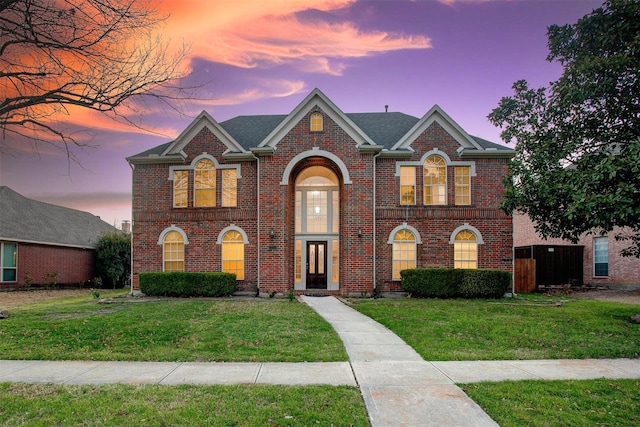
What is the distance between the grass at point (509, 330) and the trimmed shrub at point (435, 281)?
190 centimetres

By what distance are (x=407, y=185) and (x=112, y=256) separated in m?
22.2

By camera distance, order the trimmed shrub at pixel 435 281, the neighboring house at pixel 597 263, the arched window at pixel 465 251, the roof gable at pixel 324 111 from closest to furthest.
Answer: the trimmed shrub at pixel 435 281, the roof gable at pixel 324 111, the arched window at pixel 465 251, the neighboring house at pixel 597 263

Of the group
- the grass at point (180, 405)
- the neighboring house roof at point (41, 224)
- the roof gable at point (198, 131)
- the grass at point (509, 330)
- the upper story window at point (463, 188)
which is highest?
the roof gable at point (198, 131)

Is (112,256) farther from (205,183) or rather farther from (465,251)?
(465,251)

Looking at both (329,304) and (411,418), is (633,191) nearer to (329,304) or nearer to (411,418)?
(411,418)

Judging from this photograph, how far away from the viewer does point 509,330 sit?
9.48 m

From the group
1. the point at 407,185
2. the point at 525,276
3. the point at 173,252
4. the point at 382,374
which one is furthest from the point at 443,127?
the point at 382,374

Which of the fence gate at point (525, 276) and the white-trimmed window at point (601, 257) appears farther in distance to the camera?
the white-trimmed window at point (601, 257)

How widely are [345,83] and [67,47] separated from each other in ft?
47.9

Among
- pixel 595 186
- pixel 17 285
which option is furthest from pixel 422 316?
pixel 17 285

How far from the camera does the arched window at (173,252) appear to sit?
18266 mm

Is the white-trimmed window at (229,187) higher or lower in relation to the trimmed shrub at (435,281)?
higher

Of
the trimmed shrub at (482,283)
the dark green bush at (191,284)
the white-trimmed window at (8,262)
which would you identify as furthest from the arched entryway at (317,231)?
the white-trimmed window at (8,262)

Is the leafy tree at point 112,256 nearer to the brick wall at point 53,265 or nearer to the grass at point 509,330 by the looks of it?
the brick wall at point 53,265
